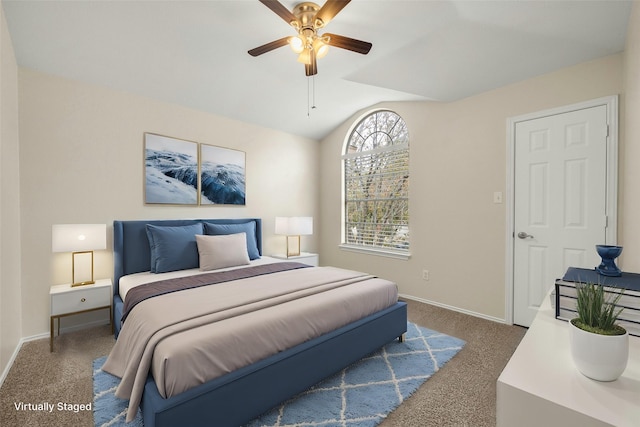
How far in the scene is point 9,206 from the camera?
2211mm

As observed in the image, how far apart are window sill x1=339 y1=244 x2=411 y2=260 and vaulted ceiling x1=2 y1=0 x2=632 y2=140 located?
79.1 inches

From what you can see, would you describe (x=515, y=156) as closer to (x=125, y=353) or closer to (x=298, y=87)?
(x=298, y=87)

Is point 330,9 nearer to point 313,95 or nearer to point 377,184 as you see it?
point 313,95

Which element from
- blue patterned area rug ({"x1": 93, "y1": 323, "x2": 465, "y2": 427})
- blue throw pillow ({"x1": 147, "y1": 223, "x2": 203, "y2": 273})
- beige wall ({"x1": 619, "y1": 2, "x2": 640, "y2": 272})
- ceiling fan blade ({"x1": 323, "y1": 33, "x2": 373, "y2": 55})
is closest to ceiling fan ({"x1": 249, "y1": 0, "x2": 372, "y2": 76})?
ceiling fan blade ({"x1": 323, "y1": 33, "x2": 373, "y2": 55})

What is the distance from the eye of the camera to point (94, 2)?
212 cm

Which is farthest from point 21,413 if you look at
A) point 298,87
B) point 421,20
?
point 421,20

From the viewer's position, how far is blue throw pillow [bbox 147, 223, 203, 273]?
2875 mm

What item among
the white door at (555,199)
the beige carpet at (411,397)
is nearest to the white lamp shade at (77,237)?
the beige carpet at (411,397)

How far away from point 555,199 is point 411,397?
88.0 inches

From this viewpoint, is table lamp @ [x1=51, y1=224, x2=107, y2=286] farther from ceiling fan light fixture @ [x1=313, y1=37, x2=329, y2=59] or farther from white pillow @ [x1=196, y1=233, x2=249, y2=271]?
ceiling fan light fixture @ [x1=313, y1=37, x2=329, y2=59]

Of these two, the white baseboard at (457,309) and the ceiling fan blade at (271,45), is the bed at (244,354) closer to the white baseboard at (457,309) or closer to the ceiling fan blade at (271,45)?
the white baseboard at (457,309)

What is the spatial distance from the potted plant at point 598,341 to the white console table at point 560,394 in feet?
0.13

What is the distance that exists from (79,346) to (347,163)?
3882mm

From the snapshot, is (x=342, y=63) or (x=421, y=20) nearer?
(x=421, y=20)
